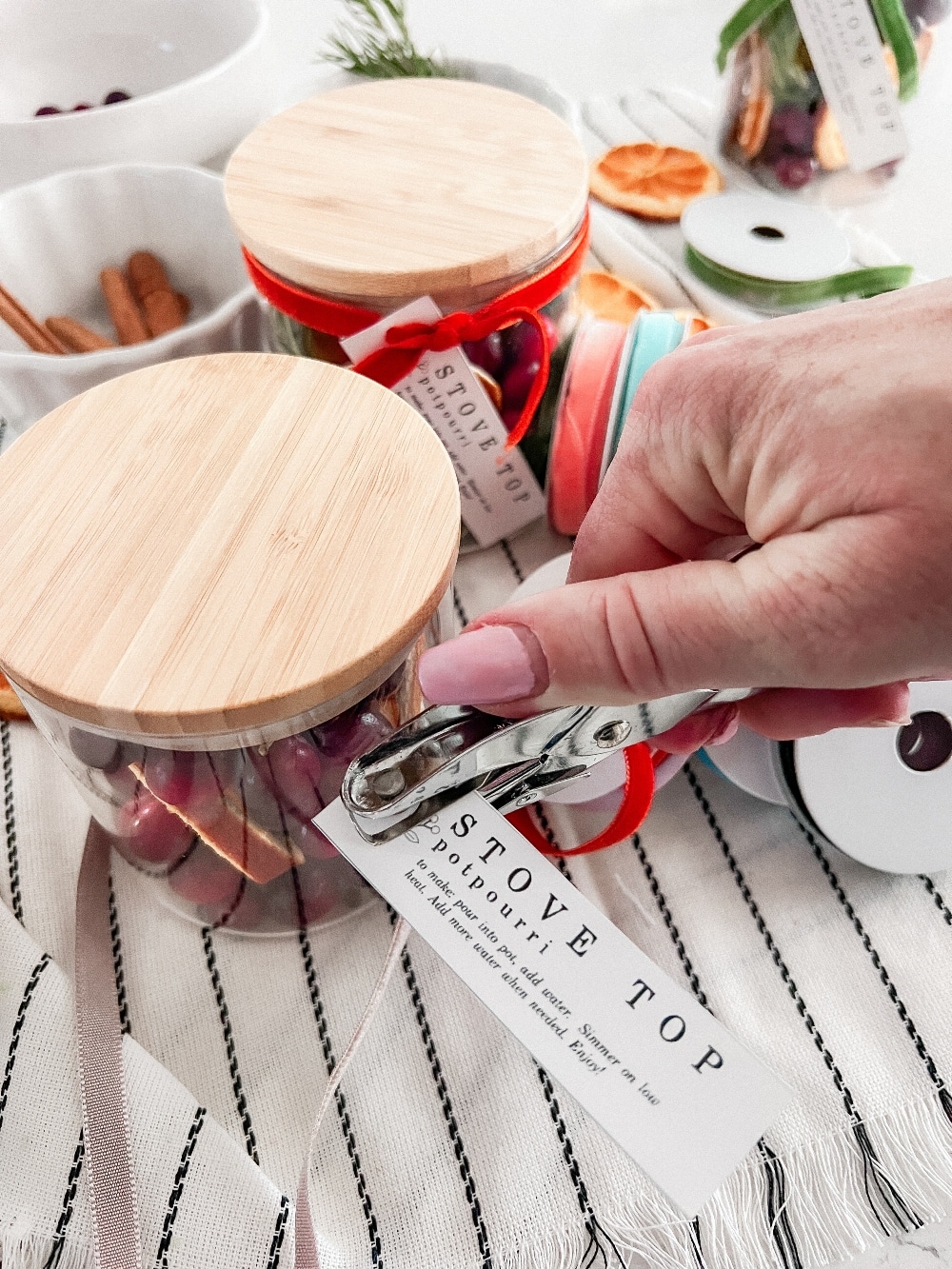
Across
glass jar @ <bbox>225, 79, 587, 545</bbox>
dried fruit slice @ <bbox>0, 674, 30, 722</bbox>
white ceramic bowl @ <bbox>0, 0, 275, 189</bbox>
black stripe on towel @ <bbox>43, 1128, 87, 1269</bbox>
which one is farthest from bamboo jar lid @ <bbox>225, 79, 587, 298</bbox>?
black stripe on towel @ <bbox>43, 1128, 87, 1269</bbox>

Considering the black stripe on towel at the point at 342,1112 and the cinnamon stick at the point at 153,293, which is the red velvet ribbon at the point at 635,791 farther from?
the cinnamon stick at the point at 153,293

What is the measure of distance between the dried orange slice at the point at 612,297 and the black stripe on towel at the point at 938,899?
35cm

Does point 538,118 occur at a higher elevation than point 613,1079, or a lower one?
higher

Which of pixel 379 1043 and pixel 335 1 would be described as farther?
pixel 335 1

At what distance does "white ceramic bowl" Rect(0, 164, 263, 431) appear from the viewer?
0.50 m

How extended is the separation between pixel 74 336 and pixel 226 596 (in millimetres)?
316

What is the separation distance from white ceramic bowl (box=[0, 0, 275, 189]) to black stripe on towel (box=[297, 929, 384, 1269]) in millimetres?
461

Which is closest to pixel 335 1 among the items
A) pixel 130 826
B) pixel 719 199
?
pixel 719 199

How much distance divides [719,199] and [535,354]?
27 centimetres

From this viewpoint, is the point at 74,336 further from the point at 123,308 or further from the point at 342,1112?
the point at 342,1112

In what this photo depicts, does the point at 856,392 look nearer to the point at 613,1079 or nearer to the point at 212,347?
the point at 613,1079

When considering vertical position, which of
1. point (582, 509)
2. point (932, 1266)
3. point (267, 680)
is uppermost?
A: point (267, 680)

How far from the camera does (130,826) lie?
Answer: 36 centimetres

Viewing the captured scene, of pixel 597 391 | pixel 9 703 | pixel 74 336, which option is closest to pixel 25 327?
pixel 74 336
